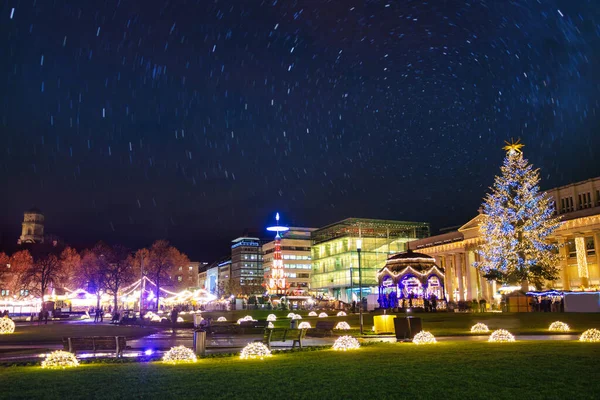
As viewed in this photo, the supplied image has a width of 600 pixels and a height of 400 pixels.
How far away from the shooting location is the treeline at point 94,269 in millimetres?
83438

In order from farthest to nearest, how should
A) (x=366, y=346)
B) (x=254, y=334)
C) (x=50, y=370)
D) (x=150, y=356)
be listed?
(x=254, y=334), (x=366, y=346), (x=150, y=356), (x=50, y=370)

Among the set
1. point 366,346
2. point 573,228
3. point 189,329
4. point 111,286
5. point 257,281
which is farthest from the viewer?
point 257,281

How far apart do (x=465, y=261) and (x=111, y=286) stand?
56558 millimetres

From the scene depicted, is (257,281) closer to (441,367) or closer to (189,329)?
(189,329)

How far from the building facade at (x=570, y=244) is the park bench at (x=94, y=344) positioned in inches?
1973

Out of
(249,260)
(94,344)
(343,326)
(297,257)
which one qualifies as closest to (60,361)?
(94,344)

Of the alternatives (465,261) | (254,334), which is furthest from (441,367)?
(465,261)

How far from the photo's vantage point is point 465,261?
271ft

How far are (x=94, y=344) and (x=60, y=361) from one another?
94.8 inches

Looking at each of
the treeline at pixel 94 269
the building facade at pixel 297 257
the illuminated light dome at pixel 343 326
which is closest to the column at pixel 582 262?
the illuminated light dome at pixel 343 326

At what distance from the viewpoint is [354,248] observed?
11250 cm

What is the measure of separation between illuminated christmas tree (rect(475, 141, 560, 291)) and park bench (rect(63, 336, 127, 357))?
38.7 meters

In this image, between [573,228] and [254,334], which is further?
[573,228]

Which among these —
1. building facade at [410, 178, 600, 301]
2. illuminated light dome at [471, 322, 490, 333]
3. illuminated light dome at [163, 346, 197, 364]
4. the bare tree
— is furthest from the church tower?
illuminated light dome at [163, 346, 197, 364]
